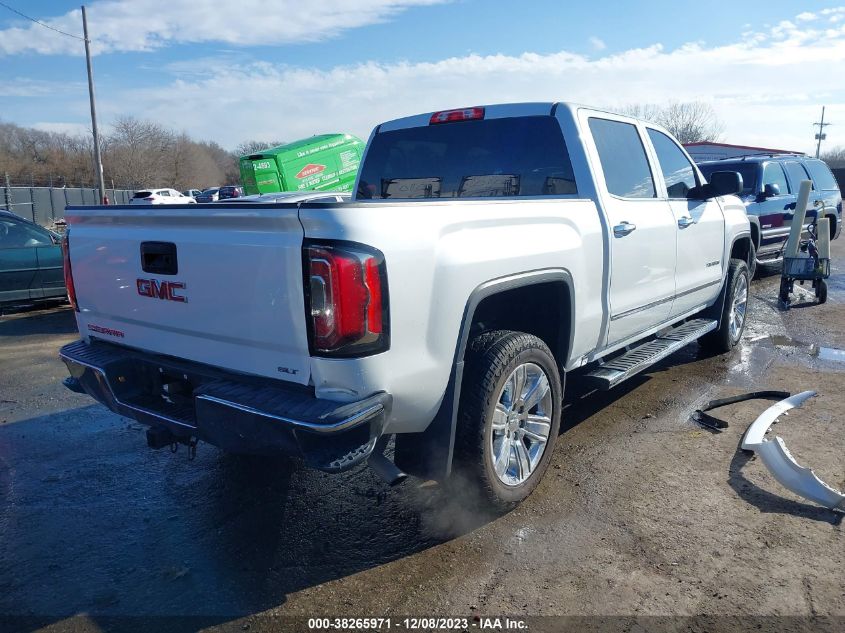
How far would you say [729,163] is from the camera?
37.6 ft

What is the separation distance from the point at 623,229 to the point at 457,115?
54.7 inches

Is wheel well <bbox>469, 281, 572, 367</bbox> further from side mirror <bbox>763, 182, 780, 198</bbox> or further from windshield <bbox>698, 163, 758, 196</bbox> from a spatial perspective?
side mirror <bbox>763, 182, 780, 198</bbox>

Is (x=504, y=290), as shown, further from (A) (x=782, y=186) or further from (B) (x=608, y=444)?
(A) (x=782, y=186)

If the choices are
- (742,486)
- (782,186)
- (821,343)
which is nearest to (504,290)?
(742,486)

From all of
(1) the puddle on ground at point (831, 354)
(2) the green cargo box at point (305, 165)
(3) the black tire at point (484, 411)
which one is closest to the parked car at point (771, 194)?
(1) the puddle on ground at point (831, 354)

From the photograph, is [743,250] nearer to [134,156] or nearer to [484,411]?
[484,411]

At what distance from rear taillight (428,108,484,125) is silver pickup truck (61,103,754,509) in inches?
0.4

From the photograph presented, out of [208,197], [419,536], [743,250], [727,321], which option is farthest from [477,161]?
[208,197]

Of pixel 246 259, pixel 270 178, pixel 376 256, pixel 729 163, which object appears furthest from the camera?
pixel 270 178

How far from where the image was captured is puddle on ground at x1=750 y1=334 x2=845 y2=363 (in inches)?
262

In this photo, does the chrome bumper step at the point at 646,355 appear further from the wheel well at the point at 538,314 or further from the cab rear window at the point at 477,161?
the cab rear window at the point at 477,161

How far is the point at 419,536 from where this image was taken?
3387 mm

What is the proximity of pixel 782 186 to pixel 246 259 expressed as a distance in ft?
37.8

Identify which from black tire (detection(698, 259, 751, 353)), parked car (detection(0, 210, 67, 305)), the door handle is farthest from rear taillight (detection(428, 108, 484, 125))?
parked car (detection(0, 210, 67, 305))
